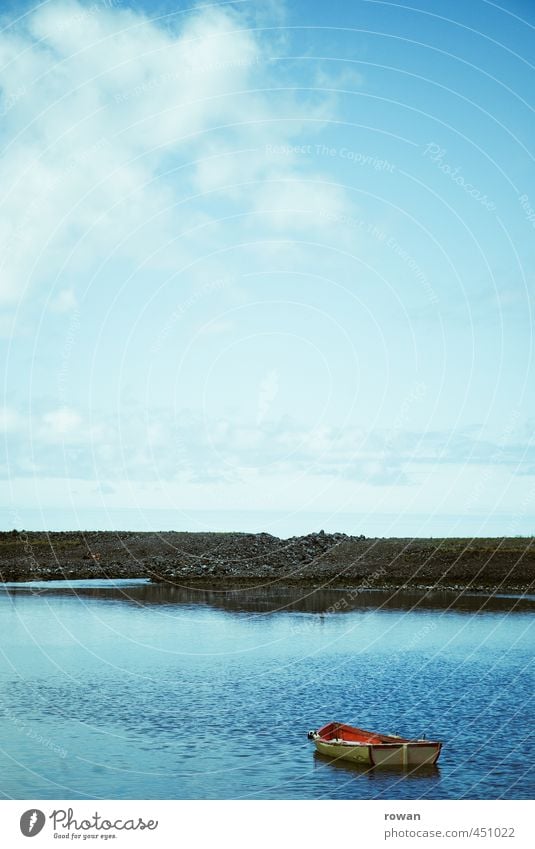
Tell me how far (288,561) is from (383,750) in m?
74.1

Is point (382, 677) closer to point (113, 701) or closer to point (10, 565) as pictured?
point (113, 701)

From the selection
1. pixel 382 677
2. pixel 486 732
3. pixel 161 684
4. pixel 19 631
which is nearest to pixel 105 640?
pixel 19 631

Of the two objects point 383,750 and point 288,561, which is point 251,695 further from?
point 288,561

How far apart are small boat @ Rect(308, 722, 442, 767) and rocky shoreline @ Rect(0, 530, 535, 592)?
60.9m

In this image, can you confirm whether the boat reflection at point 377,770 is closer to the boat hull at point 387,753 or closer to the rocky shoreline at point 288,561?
the boat hull at point 387,753

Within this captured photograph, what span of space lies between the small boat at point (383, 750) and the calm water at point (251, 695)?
1.78ft

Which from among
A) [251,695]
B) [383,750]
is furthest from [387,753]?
[251,695]

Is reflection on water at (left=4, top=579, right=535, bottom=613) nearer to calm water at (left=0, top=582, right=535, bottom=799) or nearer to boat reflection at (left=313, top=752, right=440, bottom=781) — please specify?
calm water at (left=0, top=582, right=535, bottom=799)

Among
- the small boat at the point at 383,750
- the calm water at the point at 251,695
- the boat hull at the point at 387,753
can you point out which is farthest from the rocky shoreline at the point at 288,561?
the boat hull at the point at 387,753

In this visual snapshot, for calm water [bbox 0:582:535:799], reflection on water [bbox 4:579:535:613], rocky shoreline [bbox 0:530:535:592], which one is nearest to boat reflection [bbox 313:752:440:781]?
calm water [bbox 0:582:535:799]

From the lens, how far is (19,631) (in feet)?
213

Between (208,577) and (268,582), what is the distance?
7.77 m

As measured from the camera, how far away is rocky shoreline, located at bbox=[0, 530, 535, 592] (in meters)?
98.1
